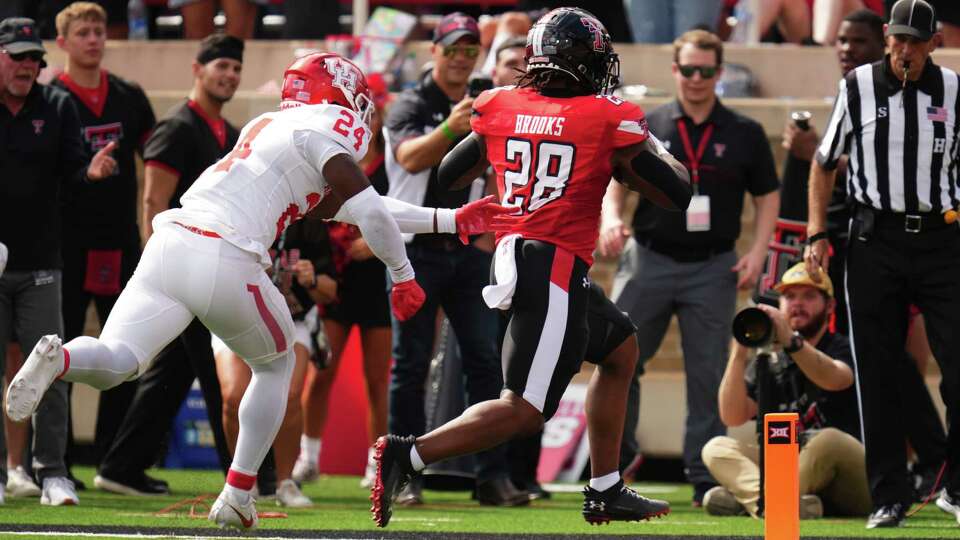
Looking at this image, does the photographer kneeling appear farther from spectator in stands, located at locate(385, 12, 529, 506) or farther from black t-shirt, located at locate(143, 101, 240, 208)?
black t-shirt, located at locate(143, 101, 240, 208)

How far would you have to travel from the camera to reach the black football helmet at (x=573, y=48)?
6.00 metres

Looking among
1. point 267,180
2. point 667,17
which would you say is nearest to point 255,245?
point 267,180

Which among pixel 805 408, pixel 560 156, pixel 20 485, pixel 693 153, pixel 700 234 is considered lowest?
pixel 20 485

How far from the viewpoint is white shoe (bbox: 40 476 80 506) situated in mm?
7609

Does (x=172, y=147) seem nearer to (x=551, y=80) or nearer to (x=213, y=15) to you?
(x=551, y=80)

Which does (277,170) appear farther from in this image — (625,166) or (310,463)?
(310,463)

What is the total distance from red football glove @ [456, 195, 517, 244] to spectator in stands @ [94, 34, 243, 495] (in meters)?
2.40

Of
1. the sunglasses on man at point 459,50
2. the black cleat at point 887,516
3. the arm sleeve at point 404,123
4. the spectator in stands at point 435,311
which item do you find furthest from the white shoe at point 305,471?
the black cleat at point 887,516

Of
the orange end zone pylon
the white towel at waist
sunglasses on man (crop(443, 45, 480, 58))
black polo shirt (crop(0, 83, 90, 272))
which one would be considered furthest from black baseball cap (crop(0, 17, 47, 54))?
the orange end zone pylon

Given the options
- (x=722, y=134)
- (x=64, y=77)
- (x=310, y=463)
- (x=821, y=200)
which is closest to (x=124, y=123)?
(x=64, y=77)

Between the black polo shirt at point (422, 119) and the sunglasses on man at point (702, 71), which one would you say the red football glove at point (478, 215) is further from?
the sunglasses on man at point (702, 71)

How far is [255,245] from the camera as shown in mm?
5926

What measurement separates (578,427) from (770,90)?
276 centimetres

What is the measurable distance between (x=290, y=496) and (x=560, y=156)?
267 centimetres
